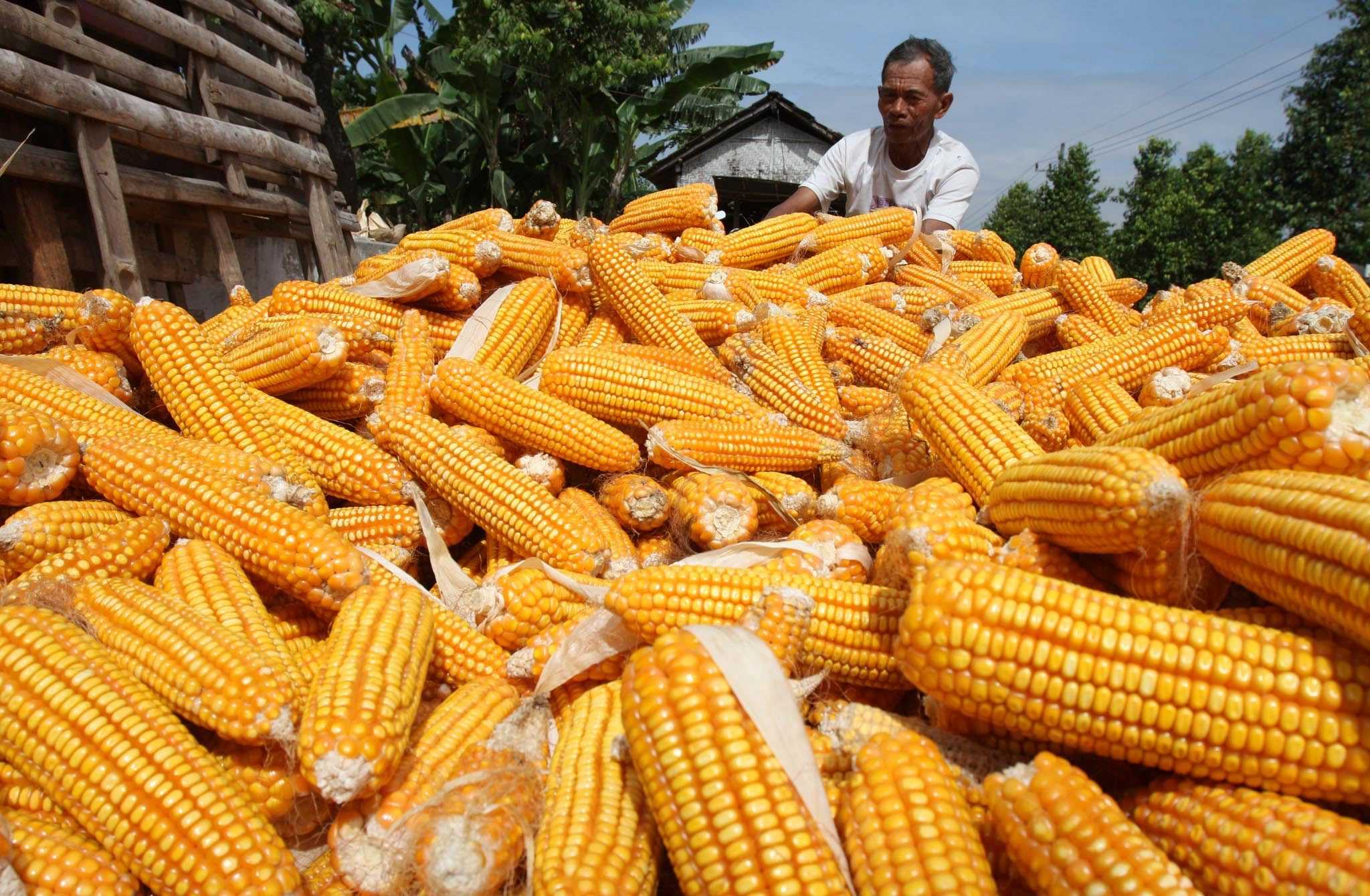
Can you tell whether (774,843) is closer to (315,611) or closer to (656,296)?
(315,611)

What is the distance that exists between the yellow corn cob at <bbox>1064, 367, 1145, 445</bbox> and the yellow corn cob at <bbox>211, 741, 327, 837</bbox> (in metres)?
3.27

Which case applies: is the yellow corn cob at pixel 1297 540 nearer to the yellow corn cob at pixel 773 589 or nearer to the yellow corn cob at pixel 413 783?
the yellow corn cob at pixel 773 589

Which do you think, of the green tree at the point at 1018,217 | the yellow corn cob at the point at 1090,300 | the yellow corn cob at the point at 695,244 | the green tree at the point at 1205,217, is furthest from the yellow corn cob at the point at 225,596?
the green tree at the point at 1018,217

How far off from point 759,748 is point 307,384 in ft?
9.67

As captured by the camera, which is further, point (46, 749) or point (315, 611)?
point (315, 611)

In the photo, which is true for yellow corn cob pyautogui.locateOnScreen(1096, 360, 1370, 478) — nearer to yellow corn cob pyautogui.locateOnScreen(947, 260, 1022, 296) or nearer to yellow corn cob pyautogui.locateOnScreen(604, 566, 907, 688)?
yellow corn cob pyautogui.locateOnScreen(604, 566, 907, 688)

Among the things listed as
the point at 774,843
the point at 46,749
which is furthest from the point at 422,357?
the point at 774,843

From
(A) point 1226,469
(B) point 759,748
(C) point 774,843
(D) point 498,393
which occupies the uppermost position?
(D) point 498,393

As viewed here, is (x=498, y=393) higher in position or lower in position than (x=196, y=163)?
lower

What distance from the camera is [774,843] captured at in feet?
4.96

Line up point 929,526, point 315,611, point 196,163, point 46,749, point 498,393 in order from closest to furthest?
point 46,749 → point 929,526 → point 315,611 → point 498,393 → point 196,163

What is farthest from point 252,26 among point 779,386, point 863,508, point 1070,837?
point 1070,837

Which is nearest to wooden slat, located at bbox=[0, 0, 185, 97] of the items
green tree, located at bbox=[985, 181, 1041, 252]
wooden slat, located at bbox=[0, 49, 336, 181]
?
wooden slat, located at bbox=[0, 49, 336, 181]

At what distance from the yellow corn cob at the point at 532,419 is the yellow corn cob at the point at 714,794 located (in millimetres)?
1533
